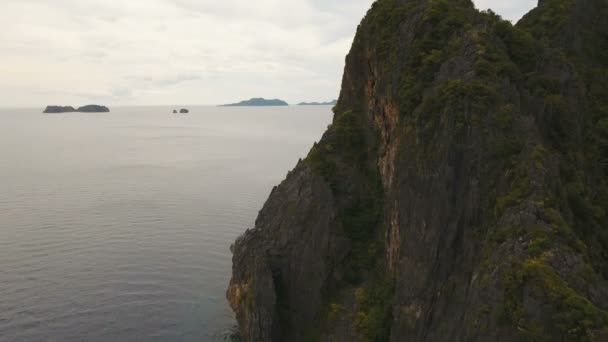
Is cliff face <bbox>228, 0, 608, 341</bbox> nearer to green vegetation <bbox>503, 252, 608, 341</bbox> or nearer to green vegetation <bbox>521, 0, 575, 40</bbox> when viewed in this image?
green vegetation <bbox>503, 252, 608, 341</bbox>

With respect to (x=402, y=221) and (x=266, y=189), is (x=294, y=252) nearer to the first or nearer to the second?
(x=402, y=221)

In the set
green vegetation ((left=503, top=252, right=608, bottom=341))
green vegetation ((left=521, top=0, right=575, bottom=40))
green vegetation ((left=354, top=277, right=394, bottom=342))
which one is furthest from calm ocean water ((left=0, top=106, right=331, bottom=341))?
green vegetation ((left=521, top=0, right=575, bottom=40))

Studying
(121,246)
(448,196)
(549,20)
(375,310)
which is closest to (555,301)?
(448,196)

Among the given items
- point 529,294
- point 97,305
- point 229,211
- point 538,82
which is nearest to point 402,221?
point 529,294

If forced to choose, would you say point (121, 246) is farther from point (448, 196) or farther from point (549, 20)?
point (549, 20)

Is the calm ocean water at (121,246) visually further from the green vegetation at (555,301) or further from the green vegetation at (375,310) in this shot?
the green vegetation at (555,301)

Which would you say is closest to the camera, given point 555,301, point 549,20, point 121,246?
point 555,301
